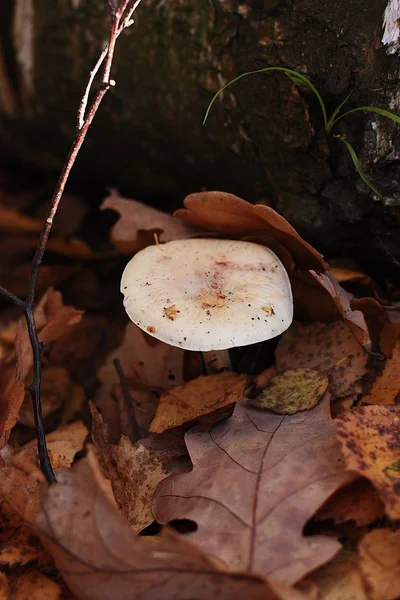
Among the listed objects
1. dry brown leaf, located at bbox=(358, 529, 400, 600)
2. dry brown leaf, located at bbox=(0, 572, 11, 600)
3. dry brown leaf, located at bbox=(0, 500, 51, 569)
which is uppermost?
dry brown leaf, located at bbox=(358, 529, 400, 600)

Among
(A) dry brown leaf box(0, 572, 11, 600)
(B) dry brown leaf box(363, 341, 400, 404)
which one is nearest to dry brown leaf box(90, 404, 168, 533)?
(A) dry brown leaf box(0, 572, 11, 600)

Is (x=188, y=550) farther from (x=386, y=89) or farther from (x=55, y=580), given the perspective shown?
(x=386, y=89)

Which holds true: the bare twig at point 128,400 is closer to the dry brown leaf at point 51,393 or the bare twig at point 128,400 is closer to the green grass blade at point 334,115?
the dry brown leaf at point 51,393

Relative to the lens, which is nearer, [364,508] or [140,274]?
[364,508]

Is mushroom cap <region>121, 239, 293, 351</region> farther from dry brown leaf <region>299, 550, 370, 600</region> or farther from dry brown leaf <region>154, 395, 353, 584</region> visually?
dry brown leaf <region>299, 550, 370, 600</region>

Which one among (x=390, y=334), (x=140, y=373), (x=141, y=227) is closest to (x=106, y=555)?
(x=140, y=373)

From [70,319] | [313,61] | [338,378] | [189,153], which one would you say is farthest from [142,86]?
[338,378]

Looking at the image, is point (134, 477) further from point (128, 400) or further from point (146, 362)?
point (146, 362)
